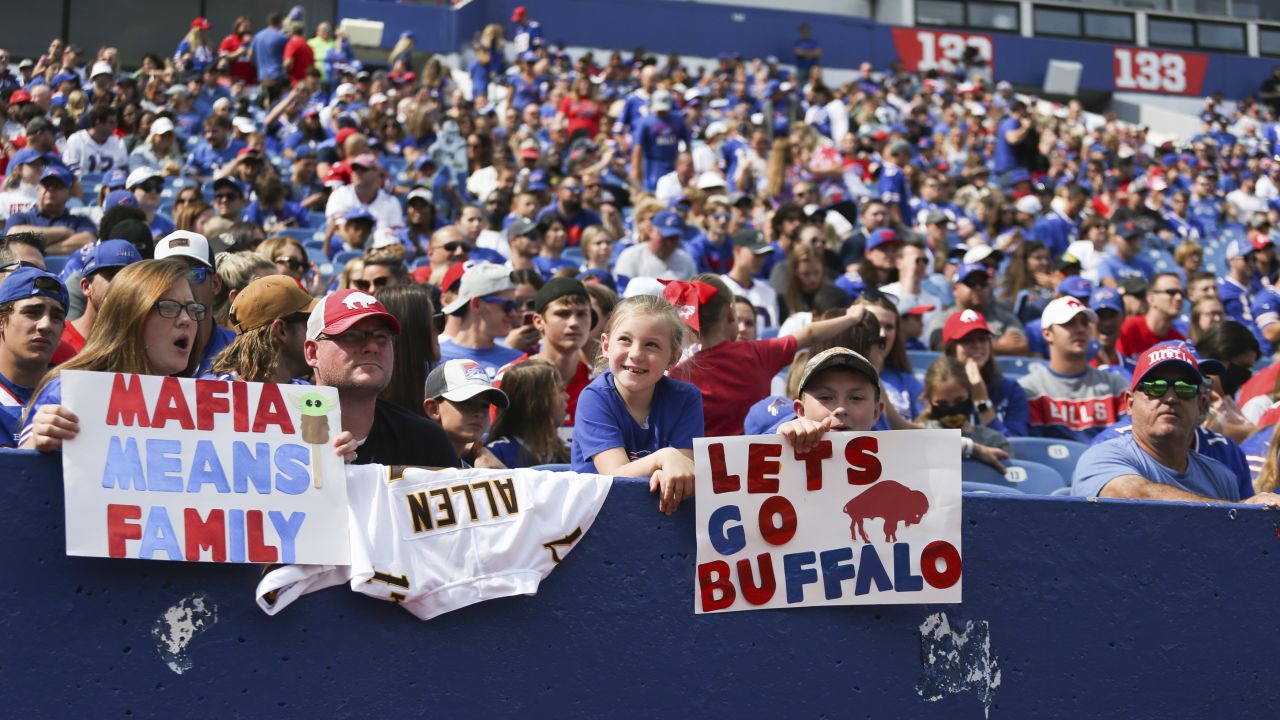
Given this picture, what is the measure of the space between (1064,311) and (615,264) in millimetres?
3472

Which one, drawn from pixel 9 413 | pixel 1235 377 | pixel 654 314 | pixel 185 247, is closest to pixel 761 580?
pixel 654 314

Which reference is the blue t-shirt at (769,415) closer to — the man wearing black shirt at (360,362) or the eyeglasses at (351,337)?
the man wearing black shirt at (360,362)

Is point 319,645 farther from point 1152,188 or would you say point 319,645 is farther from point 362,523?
point 1152,188

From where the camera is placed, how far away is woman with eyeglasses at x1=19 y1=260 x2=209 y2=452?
364 cm

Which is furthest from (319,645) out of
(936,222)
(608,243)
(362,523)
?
(936,222)

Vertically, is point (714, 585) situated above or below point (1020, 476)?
below

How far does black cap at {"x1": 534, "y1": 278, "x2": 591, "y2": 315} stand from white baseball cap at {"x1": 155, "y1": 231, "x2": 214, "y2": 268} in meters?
1.40

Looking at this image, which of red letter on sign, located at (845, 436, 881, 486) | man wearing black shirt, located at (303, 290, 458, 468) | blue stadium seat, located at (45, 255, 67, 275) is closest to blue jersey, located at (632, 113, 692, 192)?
blue stadium seat, located at (45, 255, 67, 275)

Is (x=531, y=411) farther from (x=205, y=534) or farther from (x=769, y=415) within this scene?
(x=205, y=534)

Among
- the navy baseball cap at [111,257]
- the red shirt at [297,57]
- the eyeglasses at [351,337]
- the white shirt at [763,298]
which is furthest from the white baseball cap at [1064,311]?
the red shirt at [297,57]

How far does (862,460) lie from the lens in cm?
362

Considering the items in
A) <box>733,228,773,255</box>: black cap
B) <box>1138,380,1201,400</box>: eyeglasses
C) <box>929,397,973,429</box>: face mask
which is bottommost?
<box>1138,380,1201,400</box>: eyeglasses

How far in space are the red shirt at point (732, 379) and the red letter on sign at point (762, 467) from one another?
1.80 metres

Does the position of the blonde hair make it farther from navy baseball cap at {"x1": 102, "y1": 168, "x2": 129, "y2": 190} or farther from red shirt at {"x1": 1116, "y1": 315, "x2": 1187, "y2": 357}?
navy baseball cap at {"x1": 102, "y1": 168, "x2": 129, "y2": 190}
